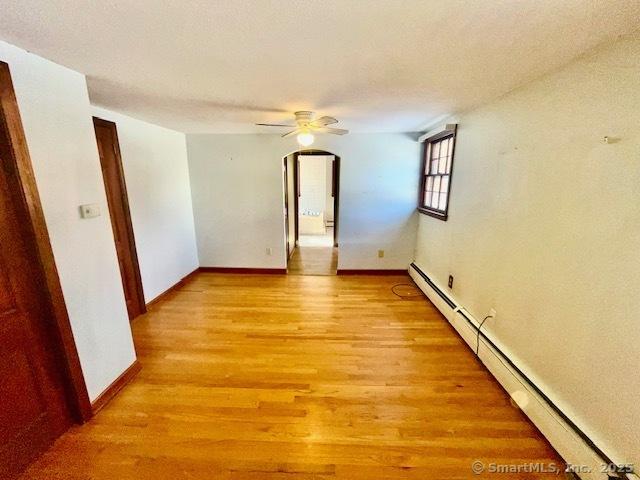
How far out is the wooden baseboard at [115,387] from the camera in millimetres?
1616

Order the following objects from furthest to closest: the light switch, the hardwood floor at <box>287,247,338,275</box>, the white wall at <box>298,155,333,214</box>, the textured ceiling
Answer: the white wall at <box>298,155,333,214</box> → the hardwood floor at <box>287,247,338,275</box> → the light switch → the textured ceiling

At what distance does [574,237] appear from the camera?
1348 mm

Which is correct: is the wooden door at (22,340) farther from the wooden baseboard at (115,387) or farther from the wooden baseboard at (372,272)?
the wooden baseboard at (372,272)

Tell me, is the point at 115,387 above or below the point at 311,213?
below

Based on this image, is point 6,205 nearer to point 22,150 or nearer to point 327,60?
point 22,150

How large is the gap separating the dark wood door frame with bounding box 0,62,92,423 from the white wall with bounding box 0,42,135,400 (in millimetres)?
42

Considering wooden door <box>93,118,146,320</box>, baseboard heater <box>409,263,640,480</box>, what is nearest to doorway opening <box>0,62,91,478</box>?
wooden door <box>93,118,146,320</box>

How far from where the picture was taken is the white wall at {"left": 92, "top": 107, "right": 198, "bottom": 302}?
8.95 ft

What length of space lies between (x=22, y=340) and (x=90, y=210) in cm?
77

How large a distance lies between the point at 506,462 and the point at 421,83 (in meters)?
2.36

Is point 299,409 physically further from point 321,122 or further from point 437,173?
point 437,173

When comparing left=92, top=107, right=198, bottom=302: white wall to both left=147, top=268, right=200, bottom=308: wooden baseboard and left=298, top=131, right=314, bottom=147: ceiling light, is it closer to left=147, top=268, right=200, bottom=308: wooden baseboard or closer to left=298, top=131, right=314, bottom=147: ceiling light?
left=147, top=268, right=200, bottom=308: wooden baseboard

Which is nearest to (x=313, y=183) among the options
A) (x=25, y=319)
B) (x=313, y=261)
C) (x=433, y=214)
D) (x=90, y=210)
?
(x=313, y=261)

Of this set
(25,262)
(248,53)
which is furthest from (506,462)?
(25,262)
